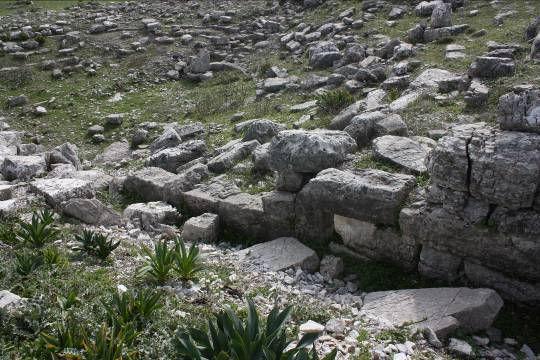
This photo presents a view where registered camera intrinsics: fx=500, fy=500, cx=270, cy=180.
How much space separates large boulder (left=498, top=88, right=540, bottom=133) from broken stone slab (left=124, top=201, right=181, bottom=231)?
7.43 m

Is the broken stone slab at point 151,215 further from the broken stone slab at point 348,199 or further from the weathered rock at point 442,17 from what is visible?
the weathered rock at point 442,17

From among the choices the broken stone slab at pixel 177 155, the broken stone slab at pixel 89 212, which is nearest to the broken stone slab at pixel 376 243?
the broken stone slab at pixel 89 212

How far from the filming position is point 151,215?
38.5 feet

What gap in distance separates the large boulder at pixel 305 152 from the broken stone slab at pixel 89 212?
398 centimetres

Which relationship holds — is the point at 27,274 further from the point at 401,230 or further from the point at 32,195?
the point at 401,230

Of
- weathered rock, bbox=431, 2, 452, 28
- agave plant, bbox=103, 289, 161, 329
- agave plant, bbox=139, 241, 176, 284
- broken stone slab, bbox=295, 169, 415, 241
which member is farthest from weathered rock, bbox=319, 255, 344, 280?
weathered rock, bbox=431, 2, 452, 28

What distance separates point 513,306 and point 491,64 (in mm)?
8314

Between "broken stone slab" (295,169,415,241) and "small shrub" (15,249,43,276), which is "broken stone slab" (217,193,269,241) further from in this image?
"small shrub" (15,249,43,276)

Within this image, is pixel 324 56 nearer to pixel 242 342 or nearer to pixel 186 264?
pixel 186 264

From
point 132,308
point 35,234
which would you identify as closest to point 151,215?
point 35,234

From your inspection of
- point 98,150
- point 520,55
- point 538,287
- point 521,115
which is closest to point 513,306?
point 538,287

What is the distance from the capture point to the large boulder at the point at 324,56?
2042cm

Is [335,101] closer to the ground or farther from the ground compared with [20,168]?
farther from the ground

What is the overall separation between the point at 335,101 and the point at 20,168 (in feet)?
30.5
